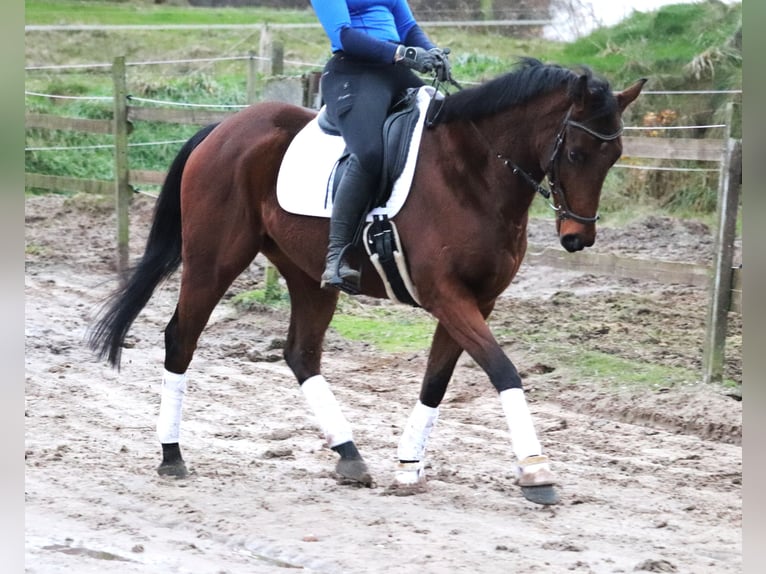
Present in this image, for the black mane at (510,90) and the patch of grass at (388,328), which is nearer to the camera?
the black mane at (510,90)

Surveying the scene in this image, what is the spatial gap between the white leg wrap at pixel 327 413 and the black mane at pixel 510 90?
163 centimetres

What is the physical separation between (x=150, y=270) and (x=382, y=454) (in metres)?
1.81

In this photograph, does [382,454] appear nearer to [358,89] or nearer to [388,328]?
[358,89]

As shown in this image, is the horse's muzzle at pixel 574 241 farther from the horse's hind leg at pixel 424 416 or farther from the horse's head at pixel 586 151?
the horse's hind leg at pixel 424 416

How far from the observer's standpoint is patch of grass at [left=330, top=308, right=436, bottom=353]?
8.91 m

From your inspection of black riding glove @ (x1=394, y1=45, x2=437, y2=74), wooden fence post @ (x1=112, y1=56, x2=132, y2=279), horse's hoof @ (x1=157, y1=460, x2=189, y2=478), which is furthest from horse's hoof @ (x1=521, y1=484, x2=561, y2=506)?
wooden fence post @ (x1=112, y1=56, x2=132, y2=279)

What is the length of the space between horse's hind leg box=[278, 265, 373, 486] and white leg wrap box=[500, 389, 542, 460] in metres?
1.06

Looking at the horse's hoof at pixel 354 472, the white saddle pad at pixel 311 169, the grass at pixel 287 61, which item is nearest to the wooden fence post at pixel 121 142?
the grass at pixel 287 61

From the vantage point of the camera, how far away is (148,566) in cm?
390

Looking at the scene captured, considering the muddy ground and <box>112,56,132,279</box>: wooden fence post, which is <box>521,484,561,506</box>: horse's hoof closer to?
the muddy ground

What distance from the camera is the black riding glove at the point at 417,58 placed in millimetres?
5180

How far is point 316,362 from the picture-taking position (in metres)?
5.75
